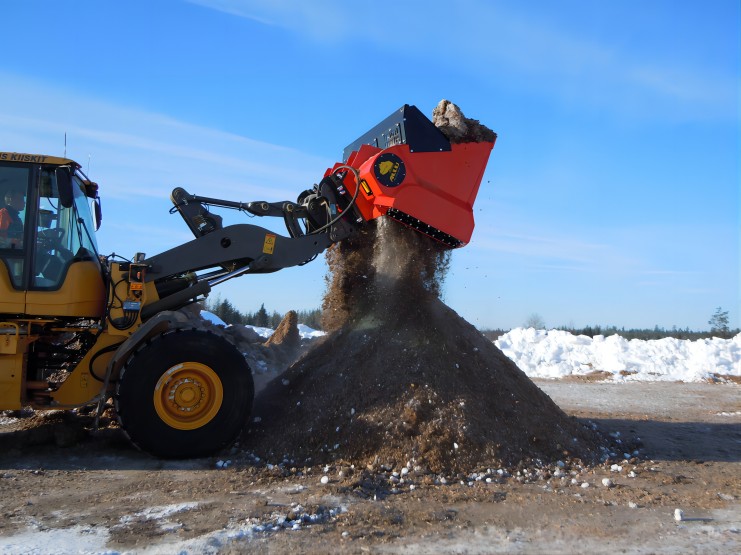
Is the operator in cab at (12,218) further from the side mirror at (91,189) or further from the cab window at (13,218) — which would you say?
the side mirror at (91,189)

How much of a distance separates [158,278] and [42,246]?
4.09ft

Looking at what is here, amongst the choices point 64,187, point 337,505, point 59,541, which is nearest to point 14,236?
point 64,187

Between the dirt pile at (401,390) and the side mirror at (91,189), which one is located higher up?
the side mirror at (91,189)

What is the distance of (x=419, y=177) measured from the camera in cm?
782

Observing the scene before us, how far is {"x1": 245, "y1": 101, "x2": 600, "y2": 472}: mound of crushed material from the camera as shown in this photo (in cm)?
669

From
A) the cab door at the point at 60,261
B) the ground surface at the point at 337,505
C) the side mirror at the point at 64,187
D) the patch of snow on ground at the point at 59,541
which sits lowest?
the patch of snow on ground at the point at 59,541

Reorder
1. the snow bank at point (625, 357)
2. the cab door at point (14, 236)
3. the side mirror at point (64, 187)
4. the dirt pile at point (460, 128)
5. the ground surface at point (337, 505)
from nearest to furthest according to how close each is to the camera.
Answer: the ground surface at point (337, 505)
the cab door at point (14, 236)
the side mirror at point (64, 187)
the dirt pile at point (460, 128)
the snow bank at point (625, 357)

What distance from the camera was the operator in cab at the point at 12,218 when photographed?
6.64 metres

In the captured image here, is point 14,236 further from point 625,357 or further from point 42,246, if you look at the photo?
point 625,357

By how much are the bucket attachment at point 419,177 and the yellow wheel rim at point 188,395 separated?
2702 mm

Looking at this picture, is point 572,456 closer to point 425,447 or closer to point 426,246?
point 425,447

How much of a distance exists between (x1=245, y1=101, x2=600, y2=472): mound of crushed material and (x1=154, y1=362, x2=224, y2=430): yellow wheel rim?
0.68 meters

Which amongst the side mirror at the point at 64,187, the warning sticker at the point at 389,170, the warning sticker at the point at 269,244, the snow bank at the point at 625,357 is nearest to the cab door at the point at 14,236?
the side mirror at the point at 64,187

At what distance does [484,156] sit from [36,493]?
6228 mm
